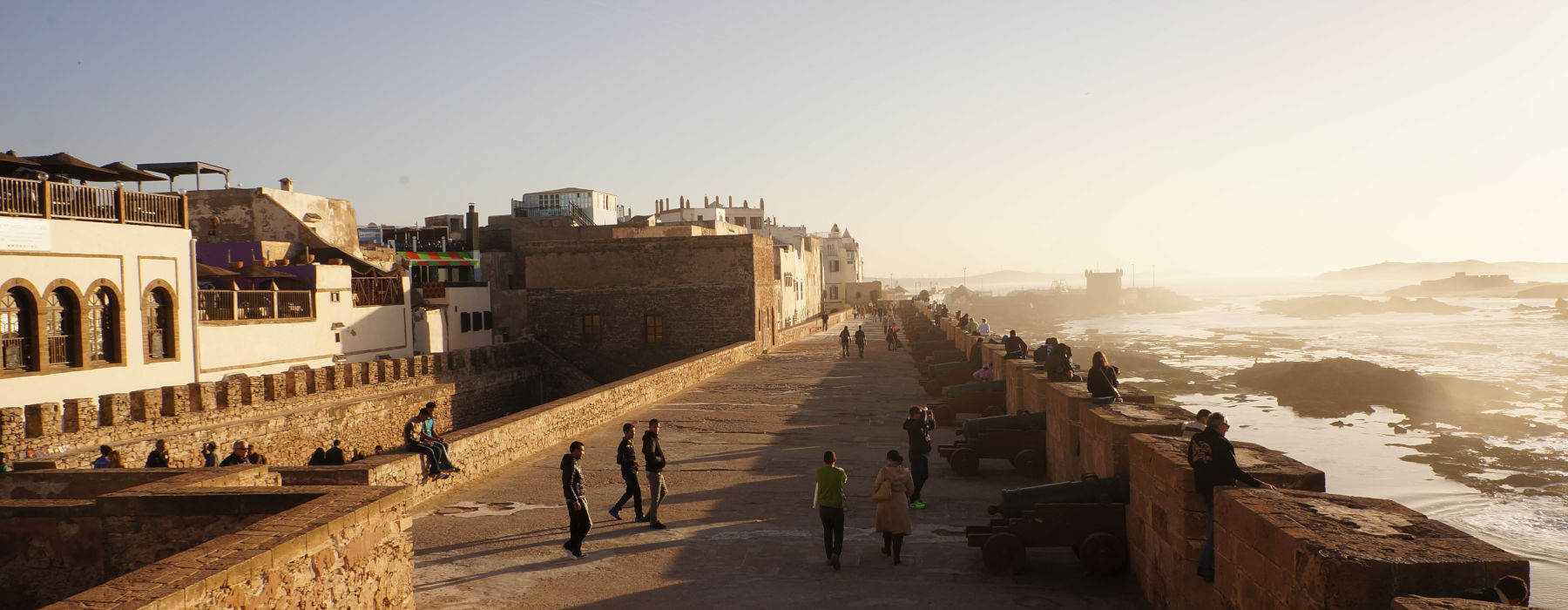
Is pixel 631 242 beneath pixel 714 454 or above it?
above

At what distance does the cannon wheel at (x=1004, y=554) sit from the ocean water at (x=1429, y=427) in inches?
453

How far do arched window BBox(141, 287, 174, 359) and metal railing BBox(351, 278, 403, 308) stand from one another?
31.4 feet

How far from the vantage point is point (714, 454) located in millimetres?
13289

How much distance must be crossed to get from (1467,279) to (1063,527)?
215m

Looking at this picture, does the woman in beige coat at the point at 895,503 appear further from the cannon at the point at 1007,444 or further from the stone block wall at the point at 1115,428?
the cannon at the point at 1007,444

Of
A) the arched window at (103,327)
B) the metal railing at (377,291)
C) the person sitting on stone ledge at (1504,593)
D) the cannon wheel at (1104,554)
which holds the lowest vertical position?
the cannon wheel at (1104,554)

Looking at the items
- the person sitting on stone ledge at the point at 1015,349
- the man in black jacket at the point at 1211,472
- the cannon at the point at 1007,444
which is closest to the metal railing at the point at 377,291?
the person sitting on stone ledge at the point at 1015,349

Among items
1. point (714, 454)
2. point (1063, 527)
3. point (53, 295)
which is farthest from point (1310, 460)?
point (53, 295)

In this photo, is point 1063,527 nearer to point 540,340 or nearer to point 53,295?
point 53,295

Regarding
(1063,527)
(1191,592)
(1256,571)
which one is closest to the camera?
A: (1256,571)

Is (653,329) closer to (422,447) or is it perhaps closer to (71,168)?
(71,168)

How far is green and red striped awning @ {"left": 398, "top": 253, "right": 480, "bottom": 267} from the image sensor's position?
136ft

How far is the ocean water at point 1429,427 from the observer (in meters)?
17.8

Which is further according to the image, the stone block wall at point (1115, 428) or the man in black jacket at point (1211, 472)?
the stone block wall at point (1115, 428)
